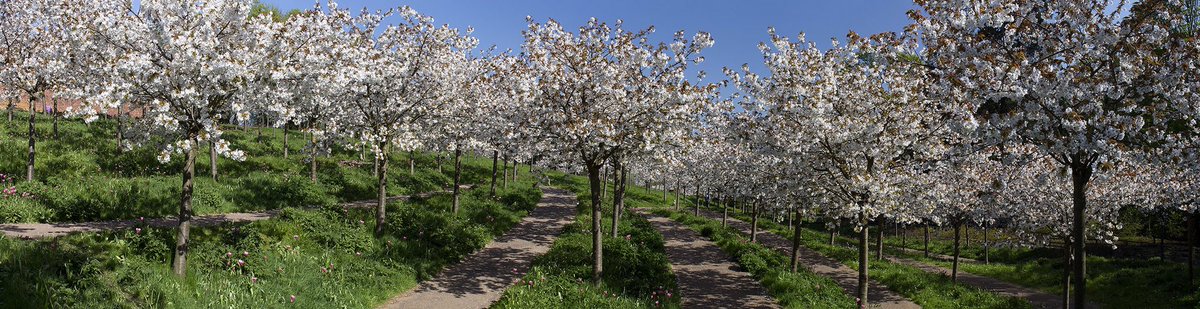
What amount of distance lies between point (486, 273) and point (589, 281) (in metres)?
2.80

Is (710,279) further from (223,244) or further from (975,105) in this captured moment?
(223,244)

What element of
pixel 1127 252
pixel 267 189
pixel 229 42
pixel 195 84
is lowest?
pixel 1127 252

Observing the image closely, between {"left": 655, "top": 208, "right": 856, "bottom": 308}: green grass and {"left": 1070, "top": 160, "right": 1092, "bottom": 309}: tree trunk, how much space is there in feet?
17.5

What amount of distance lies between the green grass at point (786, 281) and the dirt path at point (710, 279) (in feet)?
0.97

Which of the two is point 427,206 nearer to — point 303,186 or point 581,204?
point 303,186

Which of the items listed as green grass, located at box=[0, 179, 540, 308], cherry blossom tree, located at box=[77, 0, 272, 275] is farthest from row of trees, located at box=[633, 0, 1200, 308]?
cherry blossom tree, located at box=[77, 0, 272, 275]

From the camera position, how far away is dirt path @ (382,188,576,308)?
11969 millimetres

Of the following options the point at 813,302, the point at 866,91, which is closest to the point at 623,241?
the point at 813,302

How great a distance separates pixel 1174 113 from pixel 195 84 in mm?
15086

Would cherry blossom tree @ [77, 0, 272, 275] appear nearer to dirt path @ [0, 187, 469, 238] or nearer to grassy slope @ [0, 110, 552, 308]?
grassy slope @ [0, 110, 552, 308]

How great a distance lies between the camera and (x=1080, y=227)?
9.76 metres

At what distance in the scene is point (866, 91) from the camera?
42.5ft

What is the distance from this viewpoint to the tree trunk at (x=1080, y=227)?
31.0 feet

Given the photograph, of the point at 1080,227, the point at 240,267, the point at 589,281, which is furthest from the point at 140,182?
the point at 1080,227
